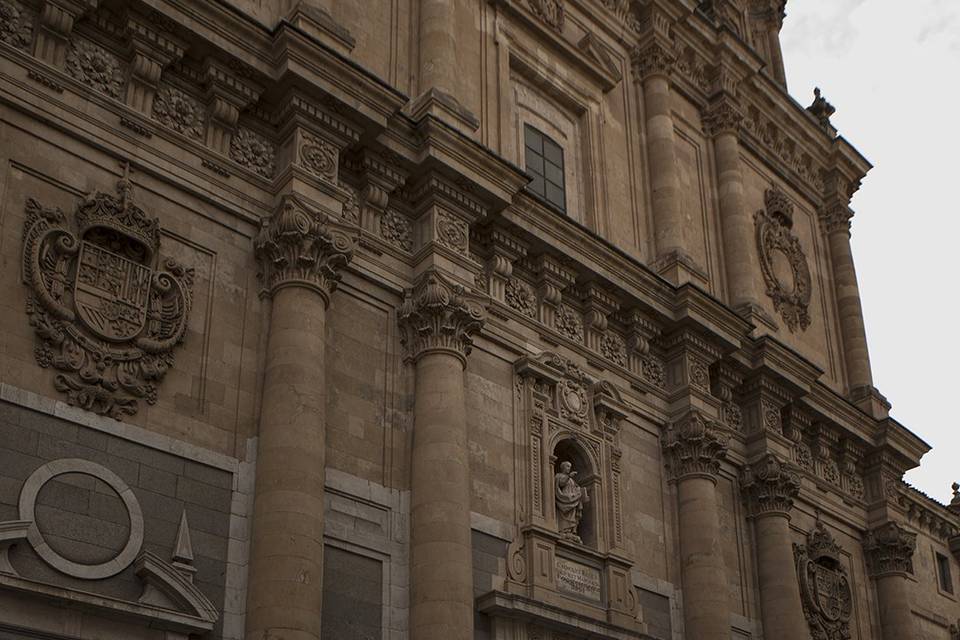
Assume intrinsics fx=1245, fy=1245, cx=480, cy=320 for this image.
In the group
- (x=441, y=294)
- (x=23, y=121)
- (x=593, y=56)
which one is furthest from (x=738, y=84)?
(x=23, y=121)

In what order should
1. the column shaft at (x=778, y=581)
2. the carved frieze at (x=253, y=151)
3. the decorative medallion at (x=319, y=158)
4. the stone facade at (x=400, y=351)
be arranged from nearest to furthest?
the stone facade at (x=400, y=351) < the carved frieze at (x=253, y=151) < the decorative medallion at (x=319, y=158) < the column shaft at (x=778, y=581)

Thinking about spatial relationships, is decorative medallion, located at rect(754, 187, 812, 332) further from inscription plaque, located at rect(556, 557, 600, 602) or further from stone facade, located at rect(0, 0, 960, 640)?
inscription plaque, located at rect(556, 557, 600, 602)

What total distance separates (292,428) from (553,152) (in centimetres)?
935

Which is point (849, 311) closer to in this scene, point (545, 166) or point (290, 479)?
point (545, 166)

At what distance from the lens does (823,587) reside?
22.6 m

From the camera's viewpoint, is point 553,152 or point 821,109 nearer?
point 553,152

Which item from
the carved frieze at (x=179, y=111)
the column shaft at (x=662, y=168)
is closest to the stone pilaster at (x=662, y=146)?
the column shaft at (x=662, y=168)

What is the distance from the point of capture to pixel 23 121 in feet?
45.1

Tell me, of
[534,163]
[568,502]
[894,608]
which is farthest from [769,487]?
[534,163]

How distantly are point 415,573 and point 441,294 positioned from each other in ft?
12.3

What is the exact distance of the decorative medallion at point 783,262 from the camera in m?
25.8

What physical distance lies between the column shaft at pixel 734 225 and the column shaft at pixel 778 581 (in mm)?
4552

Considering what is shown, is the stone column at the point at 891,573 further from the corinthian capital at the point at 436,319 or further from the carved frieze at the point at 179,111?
the carved frieze at the point at 179,111

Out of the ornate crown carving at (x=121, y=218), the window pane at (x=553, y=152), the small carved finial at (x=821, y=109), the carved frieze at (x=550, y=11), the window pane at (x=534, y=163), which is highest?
the small carved finial at (x=821, y=109)
